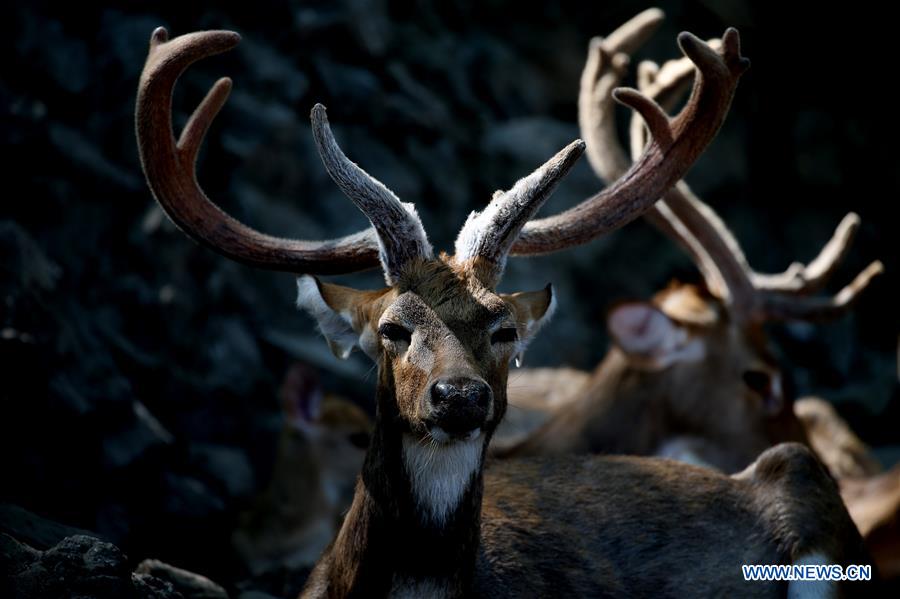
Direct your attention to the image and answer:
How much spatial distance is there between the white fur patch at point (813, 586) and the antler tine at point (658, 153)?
149 cm

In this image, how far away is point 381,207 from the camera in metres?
4.11

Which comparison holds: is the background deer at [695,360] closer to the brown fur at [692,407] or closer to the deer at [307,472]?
the brown fur at [692,407]

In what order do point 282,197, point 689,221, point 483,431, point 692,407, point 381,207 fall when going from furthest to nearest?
1. point 282,197
2. point 692,407
3. point 689,221
4. point 381,207
5. point 483,431

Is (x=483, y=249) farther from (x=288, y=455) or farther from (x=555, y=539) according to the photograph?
(x=288, y=455)

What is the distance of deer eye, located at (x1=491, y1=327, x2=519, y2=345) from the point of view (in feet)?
13.0

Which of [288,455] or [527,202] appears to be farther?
[288,455]

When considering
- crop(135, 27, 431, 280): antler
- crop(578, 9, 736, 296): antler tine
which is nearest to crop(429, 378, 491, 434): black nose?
crop(135, 27, 431, 280): antler

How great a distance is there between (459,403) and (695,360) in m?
3.95

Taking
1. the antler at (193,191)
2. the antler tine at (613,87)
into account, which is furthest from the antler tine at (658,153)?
the antler tine at (613,87)

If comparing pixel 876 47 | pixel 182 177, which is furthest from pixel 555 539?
pixel 876 47

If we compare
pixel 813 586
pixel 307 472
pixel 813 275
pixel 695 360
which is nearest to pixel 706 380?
pixel 695 360

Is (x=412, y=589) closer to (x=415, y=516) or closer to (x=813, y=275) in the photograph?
(x=415, y=516)

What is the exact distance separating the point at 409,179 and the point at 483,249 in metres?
6.12

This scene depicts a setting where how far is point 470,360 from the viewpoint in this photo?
3760 mm
